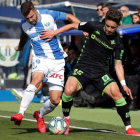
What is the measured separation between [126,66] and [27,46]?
6289 millimetres

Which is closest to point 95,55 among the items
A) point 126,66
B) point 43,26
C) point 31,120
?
point 43,26

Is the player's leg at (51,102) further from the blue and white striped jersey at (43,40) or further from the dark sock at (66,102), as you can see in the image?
the blue and white striped jersey at (43,40)

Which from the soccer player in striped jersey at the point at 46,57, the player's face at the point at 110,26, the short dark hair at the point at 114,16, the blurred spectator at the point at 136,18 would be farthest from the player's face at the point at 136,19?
the short dark hair at the point at 114,16

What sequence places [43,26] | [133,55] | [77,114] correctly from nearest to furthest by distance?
[43,26] → [77,114] → [133,55]

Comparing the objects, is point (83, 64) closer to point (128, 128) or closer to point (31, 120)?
point (128, 128)

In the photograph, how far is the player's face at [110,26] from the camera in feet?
23.9

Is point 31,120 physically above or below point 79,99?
above

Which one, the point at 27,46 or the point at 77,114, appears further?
the point at 27,46

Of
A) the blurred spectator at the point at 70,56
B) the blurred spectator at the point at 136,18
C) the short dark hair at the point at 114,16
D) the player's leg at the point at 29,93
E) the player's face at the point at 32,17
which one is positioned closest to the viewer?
the short dark hair at the point at 114,16

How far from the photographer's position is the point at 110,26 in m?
7.33

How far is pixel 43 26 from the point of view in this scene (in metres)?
7.96

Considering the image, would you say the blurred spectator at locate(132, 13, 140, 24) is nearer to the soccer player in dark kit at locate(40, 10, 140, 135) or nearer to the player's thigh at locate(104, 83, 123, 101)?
the soccer player in dark kit at locate(40, 10, 140, 135)

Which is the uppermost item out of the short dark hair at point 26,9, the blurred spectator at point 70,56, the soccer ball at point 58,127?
the short dark hair at point 26,9

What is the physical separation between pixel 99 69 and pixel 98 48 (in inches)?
13.0
